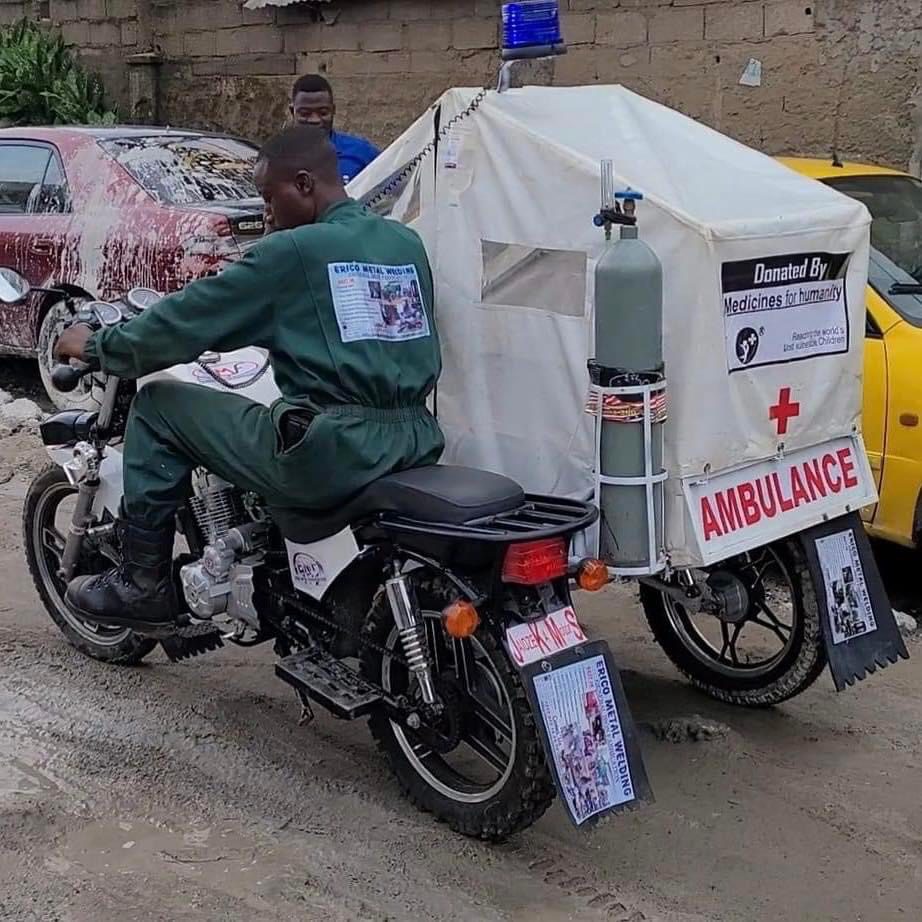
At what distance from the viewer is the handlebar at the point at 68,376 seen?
158 inches

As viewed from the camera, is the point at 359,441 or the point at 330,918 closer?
the point at 330,918

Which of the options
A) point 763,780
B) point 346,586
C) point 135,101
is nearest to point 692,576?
point 763,780

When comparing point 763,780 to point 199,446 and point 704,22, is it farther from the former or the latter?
point 704,22

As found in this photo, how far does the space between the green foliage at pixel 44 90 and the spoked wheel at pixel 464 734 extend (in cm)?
1159

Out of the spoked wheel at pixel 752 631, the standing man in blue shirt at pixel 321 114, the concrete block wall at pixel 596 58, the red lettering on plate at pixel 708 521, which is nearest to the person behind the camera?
the red lettering on plate at pixel 708 521

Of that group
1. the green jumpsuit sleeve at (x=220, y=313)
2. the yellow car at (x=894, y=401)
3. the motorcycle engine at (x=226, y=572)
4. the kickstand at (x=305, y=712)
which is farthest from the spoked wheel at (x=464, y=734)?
the yellow car at (x=894, y=401)

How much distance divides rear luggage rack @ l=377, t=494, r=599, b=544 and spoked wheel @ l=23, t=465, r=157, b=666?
1.49 m

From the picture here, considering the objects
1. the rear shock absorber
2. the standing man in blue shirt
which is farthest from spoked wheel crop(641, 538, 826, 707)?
the standing man in blue shirt

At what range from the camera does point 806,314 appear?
147 inches

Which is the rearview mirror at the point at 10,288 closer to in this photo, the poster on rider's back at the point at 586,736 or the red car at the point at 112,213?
the poster on rider's back at the point at 586,736

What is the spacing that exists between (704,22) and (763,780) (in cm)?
750

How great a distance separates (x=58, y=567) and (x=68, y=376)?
1048mm

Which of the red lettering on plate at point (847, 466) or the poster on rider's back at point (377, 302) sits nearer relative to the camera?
the poster on rider's back at point (377, 302)

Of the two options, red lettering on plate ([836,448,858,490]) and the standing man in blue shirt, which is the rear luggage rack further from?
the standing man in blue shirt
